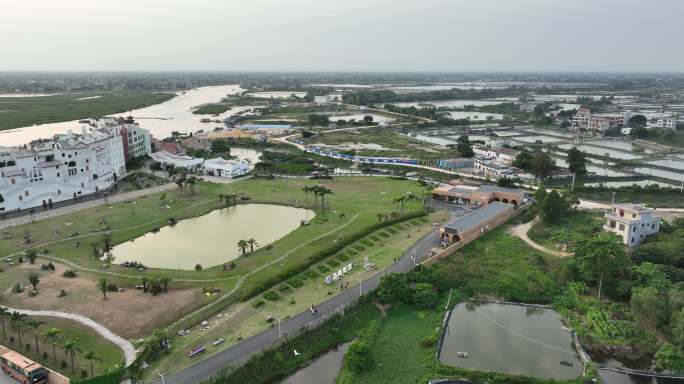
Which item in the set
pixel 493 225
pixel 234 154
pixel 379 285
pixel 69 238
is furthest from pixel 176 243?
pixel 234 154

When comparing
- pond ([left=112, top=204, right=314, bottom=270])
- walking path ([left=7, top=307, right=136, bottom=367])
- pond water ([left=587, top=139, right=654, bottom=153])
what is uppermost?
pond water ([left=587, top=139, right=654, bottom=153])

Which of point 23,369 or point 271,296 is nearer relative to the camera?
point 23,369

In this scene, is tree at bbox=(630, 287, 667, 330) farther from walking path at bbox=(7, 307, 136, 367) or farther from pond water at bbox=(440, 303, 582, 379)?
walking path at bbox=(7, 307, 136, 367)

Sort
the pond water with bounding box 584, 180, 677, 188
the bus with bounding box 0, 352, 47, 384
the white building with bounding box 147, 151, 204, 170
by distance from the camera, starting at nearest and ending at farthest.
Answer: the bus with bounding box 0, 352, 47, 384 → the pond water with bounding box 584, 180, 677, 188 → the white building with bounding box 147, 151, 204, 170

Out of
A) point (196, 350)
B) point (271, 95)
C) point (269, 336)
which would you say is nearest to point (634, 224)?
point (269, 336)

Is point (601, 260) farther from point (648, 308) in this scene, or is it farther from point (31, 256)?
point (31, 256)

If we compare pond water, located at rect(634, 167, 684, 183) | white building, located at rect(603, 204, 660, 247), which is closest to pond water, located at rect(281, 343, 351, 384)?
white building, located at rect(603, 204, 660, 247)
